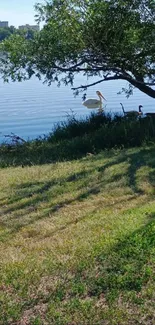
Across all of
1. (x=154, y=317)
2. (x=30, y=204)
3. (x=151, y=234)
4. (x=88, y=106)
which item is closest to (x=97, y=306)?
(x=154, y=317)

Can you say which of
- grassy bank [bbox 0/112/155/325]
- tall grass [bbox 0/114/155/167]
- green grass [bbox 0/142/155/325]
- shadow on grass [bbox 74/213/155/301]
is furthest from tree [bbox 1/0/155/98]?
shadow on grass [bbox 74/213/155/301]

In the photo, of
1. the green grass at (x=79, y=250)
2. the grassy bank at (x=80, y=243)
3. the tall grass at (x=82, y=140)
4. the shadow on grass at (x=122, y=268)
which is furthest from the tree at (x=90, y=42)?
the shadow on grass at (x=122, y=268)

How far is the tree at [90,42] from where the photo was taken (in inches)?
435

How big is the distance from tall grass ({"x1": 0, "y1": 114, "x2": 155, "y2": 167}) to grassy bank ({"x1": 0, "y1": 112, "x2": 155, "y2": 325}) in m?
1.83

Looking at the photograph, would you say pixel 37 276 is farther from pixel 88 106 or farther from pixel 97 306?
pixel 88 106

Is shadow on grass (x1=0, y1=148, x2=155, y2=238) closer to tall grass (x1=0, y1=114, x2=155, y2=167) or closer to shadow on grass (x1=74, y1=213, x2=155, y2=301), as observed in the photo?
shadow on grass (x1=74, y1=213, x2=155, y2=301)

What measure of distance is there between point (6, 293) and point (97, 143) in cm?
762

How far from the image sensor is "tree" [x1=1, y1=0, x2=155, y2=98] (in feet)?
36.2

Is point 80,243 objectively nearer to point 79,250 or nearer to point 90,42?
point 79,250

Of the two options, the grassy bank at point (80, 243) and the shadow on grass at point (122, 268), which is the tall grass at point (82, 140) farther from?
the shadow on grass at point (122, 268)

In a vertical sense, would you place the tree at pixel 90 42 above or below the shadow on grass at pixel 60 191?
above

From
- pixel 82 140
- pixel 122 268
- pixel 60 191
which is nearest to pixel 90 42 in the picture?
pixel 82 140

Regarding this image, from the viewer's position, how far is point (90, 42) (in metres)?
11.2

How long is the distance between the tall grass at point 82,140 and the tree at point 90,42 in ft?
4.61
